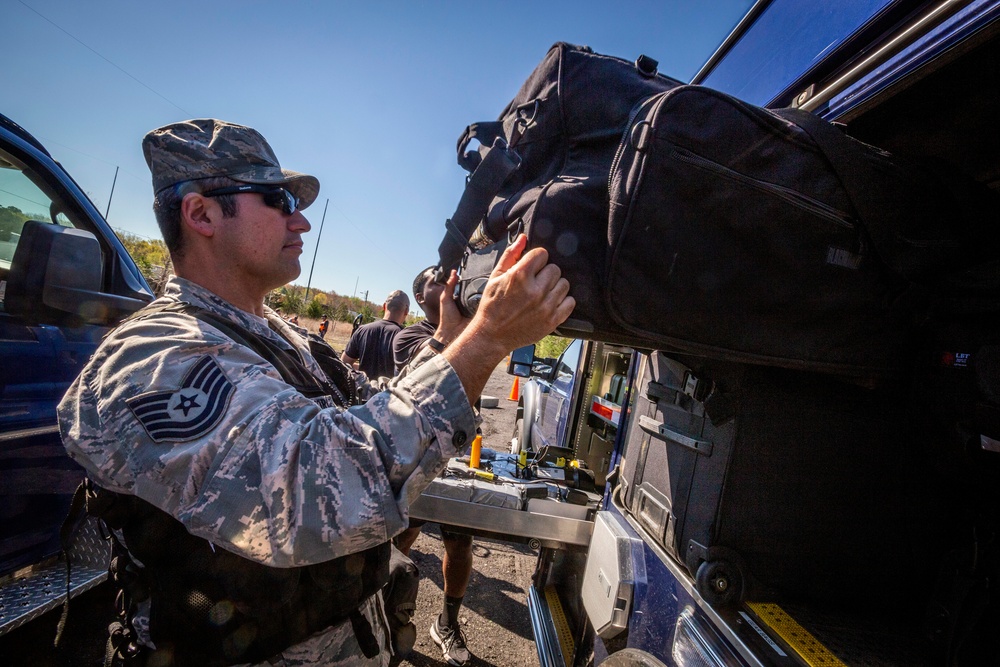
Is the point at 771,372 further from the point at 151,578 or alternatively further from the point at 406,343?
the point at 406,343

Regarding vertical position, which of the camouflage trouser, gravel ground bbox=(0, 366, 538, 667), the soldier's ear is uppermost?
the soldier's ear

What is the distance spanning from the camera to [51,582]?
1911 millimetres

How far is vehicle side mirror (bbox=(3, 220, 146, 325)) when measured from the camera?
5.66 feet

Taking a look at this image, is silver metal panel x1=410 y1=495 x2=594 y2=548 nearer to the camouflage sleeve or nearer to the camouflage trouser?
the camouflage trouser

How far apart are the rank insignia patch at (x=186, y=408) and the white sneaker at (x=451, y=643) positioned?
237cm

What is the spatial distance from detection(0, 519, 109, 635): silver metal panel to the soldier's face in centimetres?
156

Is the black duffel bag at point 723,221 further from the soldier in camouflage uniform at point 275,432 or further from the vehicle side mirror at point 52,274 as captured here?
the vehicle side mirror at point 52,274

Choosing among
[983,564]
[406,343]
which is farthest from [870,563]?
[406,343]

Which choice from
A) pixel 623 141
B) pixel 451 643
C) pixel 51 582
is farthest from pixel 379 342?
pixel 623 141

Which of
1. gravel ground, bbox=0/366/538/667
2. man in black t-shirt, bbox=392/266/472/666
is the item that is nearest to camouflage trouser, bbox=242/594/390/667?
gravel ground, bbox=0/366/538/667

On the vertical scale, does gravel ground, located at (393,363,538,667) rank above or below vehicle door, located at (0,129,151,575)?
below

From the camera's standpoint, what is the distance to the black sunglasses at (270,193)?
137cm

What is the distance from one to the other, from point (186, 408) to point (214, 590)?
18.7 inches

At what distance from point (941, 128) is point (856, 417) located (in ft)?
2.74
